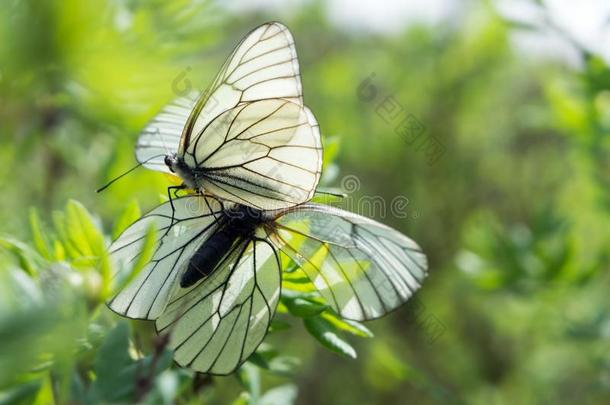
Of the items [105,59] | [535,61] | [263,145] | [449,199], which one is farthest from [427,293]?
[105,59]

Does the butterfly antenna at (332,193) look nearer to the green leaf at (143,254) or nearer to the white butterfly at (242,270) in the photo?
the white butterfly at (242,270)

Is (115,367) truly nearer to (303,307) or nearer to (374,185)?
(303,307)

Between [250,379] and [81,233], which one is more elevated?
[81,233]

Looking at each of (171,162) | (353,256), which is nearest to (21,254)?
(171,162)

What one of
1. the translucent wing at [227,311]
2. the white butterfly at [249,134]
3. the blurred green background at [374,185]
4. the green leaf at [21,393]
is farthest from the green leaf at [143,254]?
the white butterfly at [249,134]

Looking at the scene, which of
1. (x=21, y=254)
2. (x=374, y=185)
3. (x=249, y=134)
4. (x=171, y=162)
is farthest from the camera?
(x=374, y=185)

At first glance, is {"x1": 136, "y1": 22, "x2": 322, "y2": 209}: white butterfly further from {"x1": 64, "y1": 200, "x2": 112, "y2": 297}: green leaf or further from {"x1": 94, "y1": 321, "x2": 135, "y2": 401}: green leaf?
{"x1": 94, "y1": 321, "x2": 135, "y2": 401}: green leaf

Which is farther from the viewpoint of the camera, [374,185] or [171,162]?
[374,185]

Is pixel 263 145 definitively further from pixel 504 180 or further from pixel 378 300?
pixel 504 180
